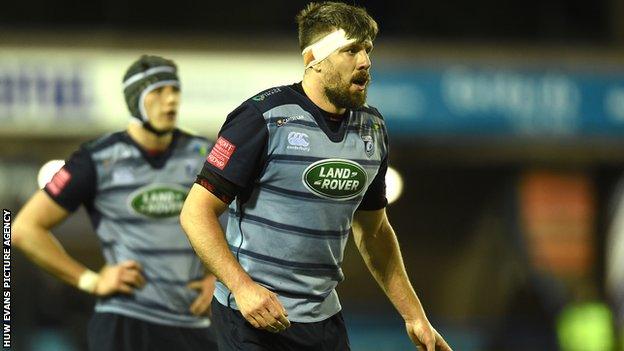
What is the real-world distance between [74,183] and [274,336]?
63.9 inches

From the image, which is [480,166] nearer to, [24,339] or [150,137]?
[24,339]

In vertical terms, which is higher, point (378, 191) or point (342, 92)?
point (342, 92)

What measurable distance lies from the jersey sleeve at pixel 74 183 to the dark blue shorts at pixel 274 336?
1330 mm

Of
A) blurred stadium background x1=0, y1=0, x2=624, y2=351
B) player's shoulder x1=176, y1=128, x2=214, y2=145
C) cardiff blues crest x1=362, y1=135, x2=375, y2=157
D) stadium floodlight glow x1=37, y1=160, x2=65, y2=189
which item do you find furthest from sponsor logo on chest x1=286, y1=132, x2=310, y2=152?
stadium floodlight glow x1=37, y1=160, x2=65, y2=189

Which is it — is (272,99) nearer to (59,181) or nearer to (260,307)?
(260,307)

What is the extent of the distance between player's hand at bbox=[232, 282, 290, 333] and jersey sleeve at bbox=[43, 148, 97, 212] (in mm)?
1697

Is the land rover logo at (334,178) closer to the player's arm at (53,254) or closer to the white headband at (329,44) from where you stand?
the white headband at (329,44)

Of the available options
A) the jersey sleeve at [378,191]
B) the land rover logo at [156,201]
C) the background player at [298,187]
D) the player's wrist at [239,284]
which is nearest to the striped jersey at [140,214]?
the land rover logo at [156,201]

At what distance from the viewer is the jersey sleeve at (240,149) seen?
434 cm

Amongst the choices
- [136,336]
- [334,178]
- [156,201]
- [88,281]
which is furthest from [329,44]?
[88,281]

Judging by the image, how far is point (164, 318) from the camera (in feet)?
18.8

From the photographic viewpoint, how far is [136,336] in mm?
5676

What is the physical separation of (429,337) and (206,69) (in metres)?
8.74

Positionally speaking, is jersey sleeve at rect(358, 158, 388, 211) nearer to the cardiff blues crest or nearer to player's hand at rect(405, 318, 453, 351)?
the cardiff blues crest
